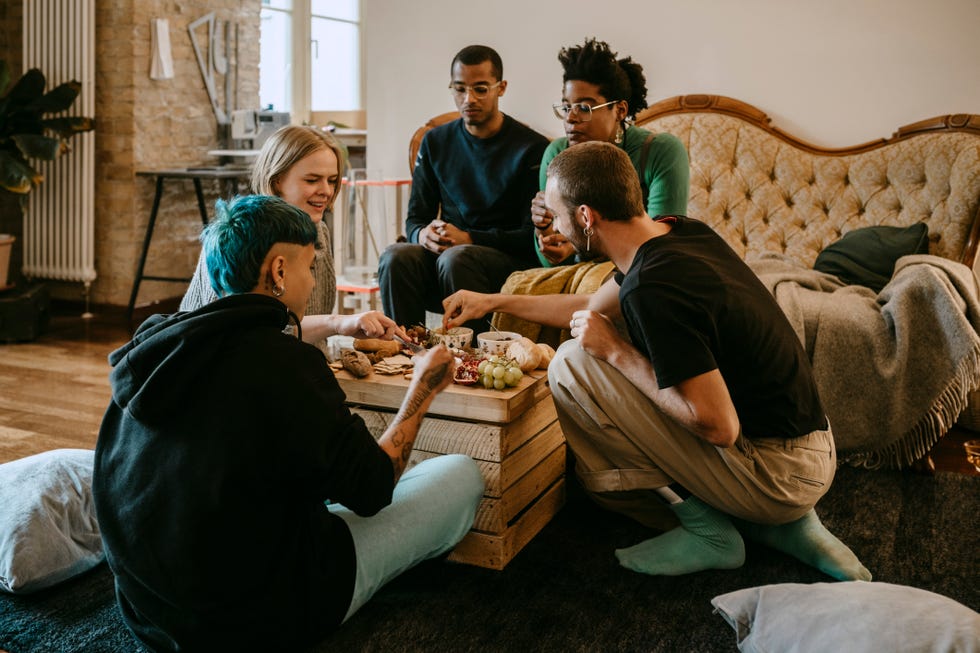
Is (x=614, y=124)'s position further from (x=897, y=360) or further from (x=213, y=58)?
(x=213, y=58)

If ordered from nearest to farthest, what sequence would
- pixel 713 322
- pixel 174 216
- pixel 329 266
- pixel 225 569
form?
1. pixel 225 569
2. pixel 713 322
3. pixel 329 266
4. pixel 174 216

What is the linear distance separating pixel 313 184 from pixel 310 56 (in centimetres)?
440

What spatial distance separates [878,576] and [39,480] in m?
1.90

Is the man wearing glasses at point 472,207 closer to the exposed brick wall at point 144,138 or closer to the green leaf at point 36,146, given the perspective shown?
the green leaf at point 36,146

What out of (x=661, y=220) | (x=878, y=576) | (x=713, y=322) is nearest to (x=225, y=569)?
(x=713, y=322)

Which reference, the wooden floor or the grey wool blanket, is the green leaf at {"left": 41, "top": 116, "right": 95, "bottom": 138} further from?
the grey wool blanket

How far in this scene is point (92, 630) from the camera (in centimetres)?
185

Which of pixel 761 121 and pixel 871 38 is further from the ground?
pixel 871 38

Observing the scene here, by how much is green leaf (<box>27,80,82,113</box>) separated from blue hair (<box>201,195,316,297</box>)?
3.87 metres

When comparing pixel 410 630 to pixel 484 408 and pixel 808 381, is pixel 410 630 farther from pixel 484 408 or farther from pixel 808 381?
pixel 808 381

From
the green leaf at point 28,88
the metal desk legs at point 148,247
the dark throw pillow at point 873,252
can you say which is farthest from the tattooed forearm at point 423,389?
the green leaf at point 28,88

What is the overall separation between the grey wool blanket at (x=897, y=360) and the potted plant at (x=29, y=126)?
370cm

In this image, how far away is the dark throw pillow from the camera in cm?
330

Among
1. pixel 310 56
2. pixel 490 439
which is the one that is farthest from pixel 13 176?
pixel 490 439
